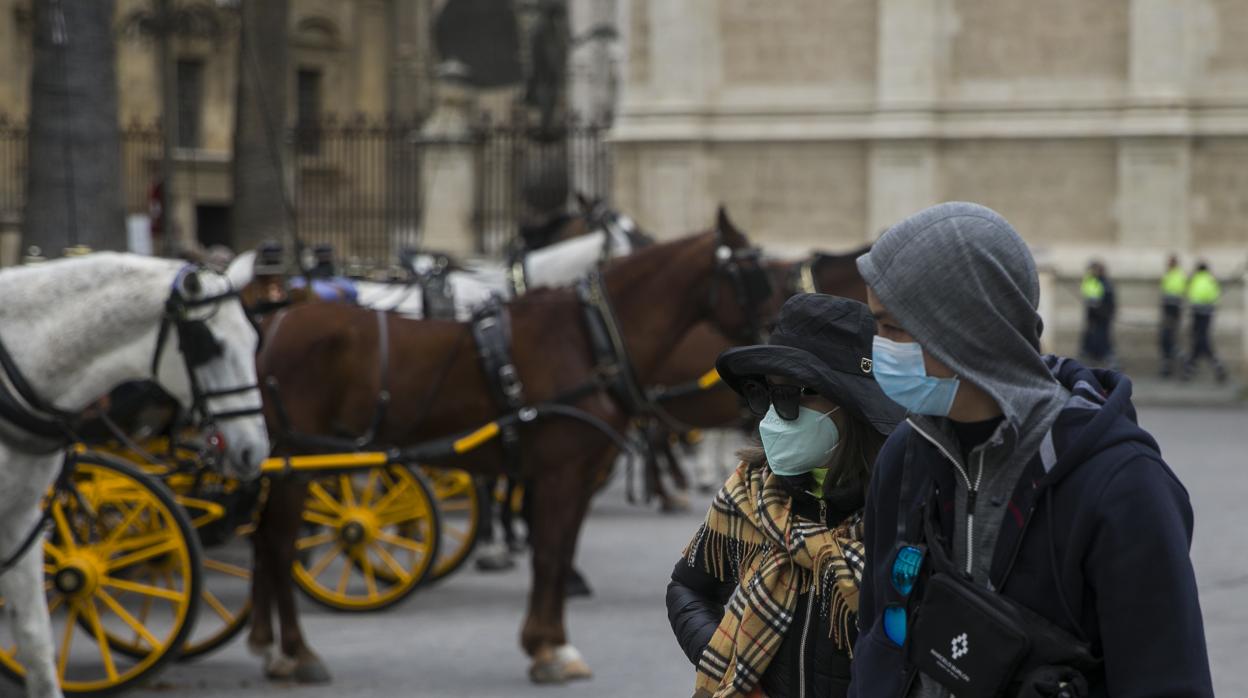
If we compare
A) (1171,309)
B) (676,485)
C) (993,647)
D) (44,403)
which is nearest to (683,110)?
(1171,309)

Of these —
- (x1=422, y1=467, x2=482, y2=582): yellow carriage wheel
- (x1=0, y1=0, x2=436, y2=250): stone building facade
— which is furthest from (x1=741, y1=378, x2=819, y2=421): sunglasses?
(x1=0, y1=0, x2=436, y2=250): stone building facade

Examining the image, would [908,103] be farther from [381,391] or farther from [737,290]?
[381,391]

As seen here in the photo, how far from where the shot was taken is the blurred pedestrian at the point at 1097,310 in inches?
892

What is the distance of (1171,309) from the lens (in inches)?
893

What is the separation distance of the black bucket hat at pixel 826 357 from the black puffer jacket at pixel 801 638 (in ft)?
0.54

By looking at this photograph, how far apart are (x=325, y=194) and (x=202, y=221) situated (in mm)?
2908

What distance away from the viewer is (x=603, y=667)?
7699mm

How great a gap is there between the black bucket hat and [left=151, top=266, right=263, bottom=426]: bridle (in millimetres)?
3532

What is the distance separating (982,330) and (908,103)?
23.5 m

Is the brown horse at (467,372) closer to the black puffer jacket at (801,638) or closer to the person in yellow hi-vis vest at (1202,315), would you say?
the black puffer jacket at (801,638)

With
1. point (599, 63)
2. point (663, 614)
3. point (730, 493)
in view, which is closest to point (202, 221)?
point (599, 63)

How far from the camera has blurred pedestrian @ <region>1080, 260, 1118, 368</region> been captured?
2266 centimetres

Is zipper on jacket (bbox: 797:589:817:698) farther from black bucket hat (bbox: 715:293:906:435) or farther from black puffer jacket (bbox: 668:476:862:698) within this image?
black bucket hat (bbox: 715:293:906:435)

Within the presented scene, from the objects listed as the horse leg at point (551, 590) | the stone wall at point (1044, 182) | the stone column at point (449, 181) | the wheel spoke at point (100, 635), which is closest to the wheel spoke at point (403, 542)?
the horse leg at point (551, 590)
